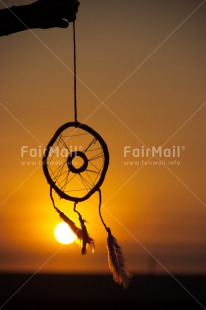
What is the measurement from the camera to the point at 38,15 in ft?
15.0

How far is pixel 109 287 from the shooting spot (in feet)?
100

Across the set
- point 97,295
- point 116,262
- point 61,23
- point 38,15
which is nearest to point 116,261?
point 116,262

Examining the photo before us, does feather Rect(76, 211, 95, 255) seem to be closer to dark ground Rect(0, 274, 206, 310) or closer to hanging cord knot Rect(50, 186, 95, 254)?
hanging cord knot Rect(50, 186, 95, 254)

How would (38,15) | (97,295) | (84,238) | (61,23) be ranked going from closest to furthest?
(38,15) < (61,23) < (84,238) < (97,295)

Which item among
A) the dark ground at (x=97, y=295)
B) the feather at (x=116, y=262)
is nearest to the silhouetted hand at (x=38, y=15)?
the feather at (x=116, y=262)

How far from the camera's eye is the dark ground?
73.2 ft

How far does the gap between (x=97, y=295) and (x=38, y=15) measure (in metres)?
25.5

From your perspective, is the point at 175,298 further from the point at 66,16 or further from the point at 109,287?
the point at 66,16

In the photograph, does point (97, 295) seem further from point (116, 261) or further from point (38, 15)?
point (38, 15)

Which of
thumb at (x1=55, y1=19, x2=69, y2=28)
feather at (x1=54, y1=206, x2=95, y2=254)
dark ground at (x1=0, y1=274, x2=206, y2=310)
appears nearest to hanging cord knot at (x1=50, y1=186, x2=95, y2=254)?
feather at (x1=54, y1=206, x2=95, y2=254)

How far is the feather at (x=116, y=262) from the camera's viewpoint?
17.0 feet

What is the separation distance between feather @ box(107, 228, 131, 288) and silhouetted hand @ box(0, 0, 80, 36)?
68.6 inches

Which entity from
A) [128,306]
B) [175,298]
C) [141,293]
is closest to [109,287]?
[141,293]

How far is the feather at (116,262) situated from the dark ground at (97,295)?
48.0ft
